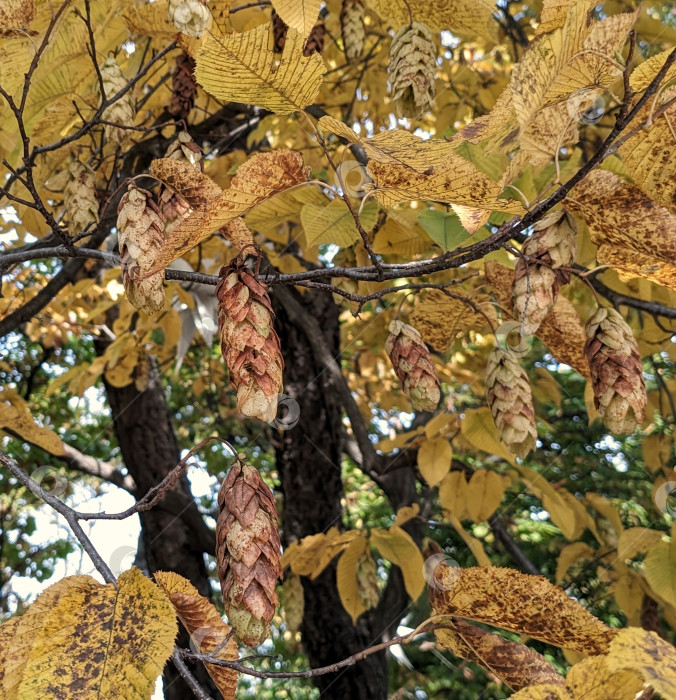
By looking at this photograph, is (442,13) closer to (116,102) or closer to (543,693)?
(116,102)

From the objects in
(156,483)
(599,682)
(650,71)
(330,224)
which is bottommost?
(599,682)

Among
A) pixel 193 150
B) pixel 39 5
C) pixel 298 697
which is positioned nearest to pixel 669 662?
pixel 193 150

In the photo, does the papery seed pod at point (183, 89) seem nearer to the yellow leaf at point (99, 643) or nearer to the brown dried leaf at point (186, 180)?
the brown dried leaf at point (186, 180)

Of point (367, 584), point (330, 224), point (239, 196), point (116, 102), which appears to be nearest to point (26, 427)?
point (116, 102)

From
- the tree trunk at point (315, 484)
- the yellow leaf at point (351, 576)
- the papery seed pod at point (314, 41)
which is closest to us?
the papery seed pod at point (314, 41)

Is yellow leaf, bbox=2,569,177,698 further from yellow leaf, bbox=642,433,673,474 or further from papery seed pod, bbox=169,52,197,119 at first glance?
yellow leaf, bbox=642,433,673,474

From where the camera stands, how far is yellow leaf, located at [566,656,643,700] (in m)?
0.51

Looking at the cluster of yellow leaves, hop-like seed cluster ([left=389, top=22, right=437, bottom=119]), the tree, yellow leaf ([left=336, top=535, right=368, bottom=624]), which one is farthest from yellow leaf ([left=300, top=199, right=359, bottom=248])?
yellow leaf ([left=336, top=535, right=368, bottom=624])

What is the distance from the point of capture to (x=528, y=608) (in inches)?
24.6

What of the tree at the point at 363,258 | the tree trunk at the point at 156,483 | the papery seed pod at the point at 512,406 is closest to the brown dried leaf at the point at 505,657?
the tree at the point at 363,258

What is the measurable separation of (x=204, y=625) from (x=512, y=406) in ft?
1.52

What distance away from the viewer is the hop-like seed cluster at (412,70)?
99 centimetres

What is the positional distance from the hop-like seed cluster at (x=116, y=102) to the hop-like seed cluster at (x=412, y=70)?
0.41 metres

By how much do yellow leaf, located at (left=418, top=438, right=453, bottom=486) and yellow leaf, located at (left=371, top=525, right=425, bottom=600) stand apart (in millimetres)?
135
